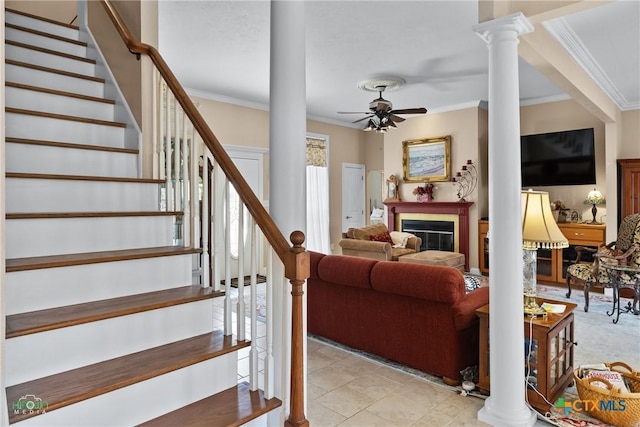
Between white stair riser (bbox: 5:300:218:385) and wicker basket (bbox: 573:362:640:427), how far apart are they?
2259 millimetres

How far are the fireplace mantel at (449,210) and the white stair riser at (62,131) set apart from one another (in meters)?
5.42

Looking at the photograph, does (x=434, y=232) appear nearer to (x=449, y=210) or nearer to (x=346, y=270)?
(x=449, y=210)

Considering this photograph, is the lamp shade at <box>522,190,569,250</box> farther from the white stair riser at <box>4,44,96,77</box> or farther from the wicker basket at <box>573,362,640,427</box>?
the white stair riser at <box>4,44,96,77</box>

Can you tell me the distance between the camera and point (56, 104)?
284cm

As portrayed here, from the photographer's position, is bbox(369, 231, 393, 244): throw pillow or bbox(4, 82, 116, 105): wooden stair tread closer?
bbox(4, 82, 116, 105): wooden stair tread

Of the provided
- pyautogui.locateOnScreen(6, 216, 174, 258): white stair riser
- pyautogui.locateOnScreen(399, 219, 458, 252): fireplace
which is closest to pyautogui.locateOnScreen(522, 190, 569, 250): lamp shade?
pyautogui.locateOnScreen(6, 216, 174, 258): white stair riser

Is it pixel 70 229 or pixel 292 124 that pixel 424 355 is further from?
pixel 70 229

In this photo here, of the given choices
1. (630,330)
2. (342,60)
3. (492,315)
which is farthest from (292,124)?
(630,330)

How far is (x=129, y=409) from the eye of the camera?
5.52ft

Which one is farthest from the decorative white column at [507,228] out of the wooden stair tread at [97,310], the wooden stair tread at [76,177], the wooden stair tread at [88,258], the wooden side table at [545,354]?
the wooden stair tread at [76,177]

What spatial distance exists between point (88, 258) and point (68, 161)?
924 mm

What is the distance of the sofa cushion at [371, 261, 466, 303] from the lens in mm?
2760

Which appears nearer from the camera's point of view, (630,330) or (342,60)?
(630,330)

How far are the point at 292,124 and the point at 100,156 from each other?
58.8 inches
